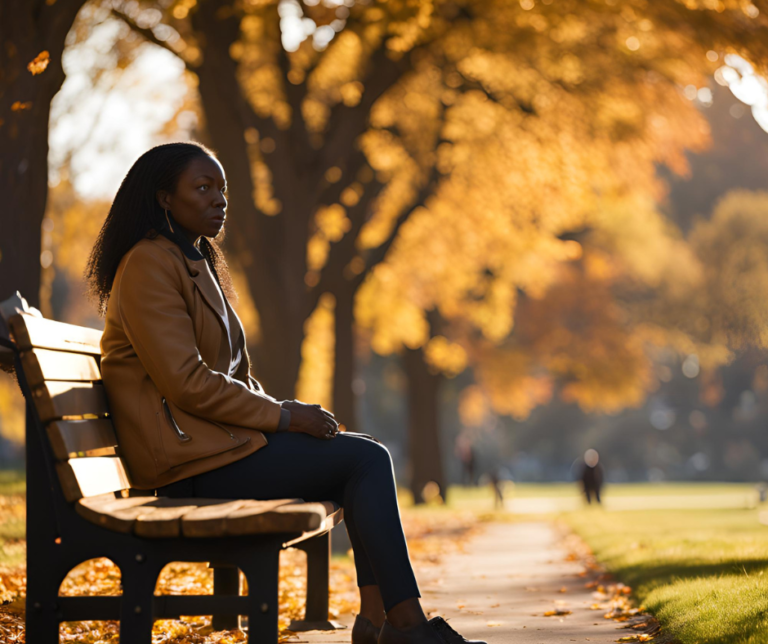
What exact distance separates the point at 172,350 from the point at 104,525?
643 millimetres

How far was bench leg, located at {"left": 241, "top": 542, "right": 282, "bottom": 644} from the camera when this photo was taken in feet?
10.7

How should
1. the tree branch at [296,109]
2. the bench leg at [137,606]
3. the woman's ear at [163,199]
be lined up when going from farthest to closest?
the tree branch at [296,109], the woman's ear at [163,199], the bench leg at [137,606]

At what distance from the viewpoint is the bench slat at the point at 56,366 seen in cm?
340

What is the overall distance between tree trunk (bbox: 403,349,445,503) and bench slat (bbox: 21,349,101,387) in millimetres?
24220

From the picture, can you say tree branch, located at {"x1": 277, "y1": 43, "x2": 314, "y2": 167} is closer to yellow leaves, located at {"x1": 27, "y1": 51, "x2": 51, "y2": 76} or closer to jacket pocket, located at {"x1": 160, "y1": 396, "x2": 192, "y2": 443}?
yellow leaves, located at {"x1": 27, "y1": 51, "x2": 51, "y2": 76}

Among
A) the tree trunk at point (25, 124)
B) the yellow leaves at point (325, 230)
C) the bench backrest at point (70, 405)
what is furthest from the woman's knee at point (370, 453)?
the yellow leaves at point (325, 230)

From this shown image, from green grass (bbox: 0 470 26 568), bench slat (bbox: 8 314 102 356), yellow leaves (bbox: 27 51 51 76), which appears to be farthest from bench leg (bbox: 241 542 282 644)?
green grass (bbox: 0 470 26 568)

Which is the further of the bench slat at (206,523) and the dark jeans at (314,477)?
the dark jeans at (314,477)

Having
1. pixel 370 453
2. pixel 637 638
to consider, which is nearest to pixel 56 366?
pixel 370 453

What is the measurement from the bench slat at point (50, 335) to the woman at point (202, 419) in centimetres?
16

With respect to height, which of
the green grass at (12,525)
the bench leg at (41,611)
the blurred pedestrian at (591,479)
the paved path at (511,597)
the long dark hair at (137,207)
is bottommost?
the blurred pedestrian at (591,479)

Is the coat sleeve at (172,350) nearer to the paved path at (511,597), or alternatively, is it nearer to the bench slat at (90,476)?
the bench slat at (90,476)

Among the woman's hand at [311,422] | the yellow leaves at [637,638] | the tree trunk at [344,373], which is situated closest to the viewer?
the woman's hand at [311,422]

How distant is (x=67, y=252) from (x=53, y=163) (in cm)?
303
